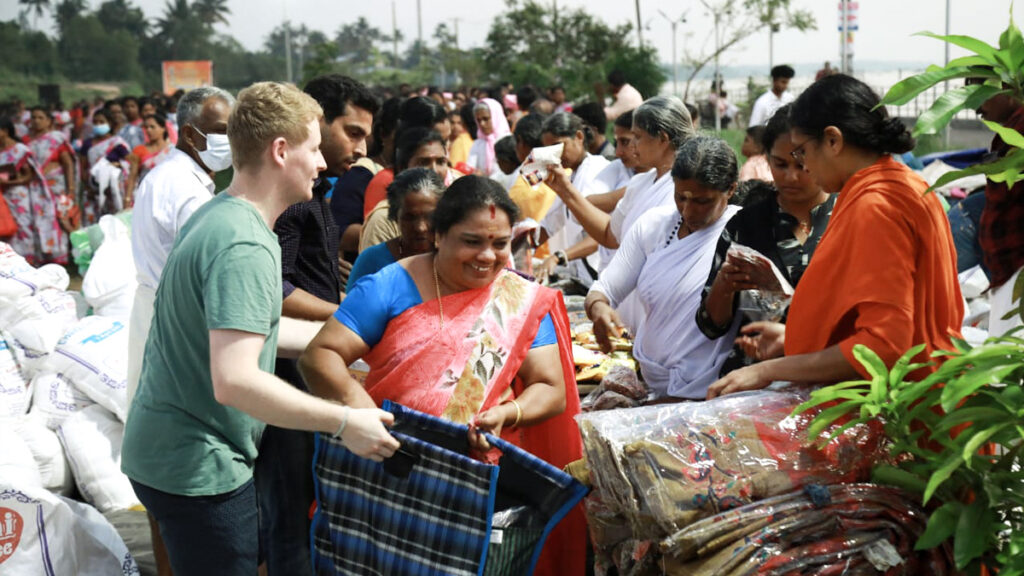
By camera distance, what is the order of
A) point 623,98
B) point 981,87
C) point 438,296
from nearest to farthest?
point 981,87, point 438,296, point 623,98

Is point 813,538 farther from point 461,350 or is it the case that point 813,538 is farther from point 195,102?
point 195,102

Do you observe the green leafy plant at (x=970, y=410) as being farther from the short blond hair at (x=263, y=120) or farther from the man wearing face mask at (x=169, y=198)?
the man wearing face mask at (x=169, y=198)

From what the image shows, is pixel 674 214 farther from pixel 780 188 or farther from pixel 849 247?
pixel 849 247

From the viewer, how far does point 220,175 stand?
4.04 metres

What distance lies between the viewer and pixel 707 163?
3377mm

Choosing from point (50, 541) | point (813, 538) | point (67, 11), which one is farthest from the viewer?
point (67, 11)

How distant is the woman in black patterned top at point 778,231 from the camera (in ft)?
10.6

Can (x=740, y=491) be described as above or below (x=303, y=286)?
below

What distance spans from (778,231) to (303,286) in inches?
64.0

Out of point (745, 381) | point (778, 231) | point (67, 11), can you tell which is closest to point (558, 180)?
point (778, 231)

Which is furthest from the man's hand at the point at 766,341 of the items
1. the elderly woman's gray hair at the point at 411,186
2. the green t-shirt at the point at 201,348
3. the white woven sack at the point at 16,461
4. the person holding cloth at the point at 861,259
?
the white woven sack at the point at 16,461

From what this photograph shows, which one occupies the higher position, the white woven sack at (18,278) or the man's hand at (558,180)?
→ the man's hand at (558,180)

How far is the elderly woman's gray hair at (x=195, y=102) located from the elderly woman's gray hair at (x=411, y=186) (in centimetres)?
73

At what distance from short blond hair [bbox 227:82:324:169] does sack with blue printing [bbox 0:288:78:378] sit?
303cm
